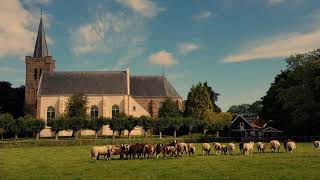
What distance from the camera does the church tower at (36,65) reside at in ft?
344

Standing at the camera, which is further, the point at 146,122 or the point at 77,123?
the point at 146,122

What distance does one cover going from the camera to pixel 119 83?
341 feet

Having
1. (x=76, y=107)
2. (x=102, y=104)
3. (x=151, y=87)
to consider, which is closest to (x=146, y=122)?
(x=76, y=107)

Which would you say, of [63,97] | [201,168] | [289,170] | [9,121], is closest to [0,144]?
[9,121]

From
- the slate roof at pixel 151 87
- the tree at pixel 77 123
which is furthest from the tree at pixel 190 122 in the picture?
the slate roof at pixel 151 87

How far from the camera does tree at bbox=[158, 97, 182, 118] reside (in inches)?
3757

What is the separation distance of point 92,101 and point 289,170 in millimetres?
82095

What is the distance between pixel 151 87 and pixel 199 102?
57.5 ft

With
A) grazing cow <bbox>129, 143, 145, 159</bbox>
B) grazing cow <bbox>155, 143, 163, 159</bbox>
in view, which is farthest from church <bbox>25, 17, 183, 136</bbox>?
grazing cow <bbox>155, 143, 163, 159</bbox>

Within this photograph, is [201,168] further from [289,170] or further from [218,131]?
[218,131]

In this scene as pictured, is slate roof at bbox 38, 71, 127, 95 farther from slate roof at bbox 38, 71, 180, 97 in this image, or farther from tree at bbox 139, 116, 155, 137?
tree at bbox 139, 116, 155, 137

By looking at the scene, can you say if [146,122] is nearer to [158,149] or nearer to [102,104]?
[102,104]

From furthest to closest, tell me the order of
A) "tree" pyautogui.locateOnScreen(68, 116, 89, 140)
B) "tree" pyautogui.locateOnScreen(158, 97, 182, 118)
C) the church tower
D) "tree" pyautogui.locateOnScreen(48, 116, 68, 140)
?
1. the church tower
2. "tree" pyautogui.locateOnScreen(158, 97, 182, 118)
3. "tree" pyautogui.locateOnScreen(68, 116, 89, 140)
4. "tree" pyautogui.locateOnScreen(48, 116, 68, 140)

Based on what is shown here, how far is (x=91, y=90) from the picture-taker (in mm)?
102375
